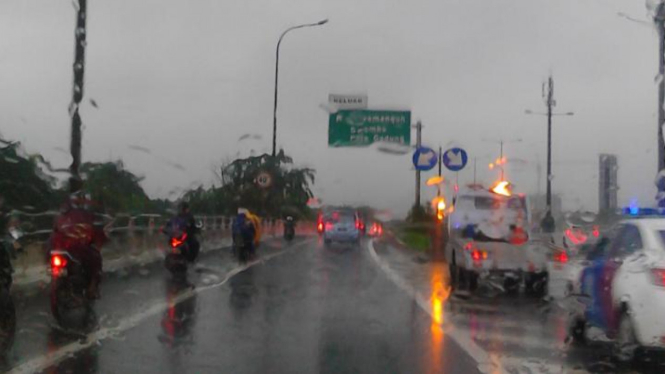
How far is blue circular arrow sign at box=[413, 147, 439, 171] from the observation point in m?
30.0

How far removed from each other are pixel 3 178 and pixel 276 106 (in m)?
Answer: 24.1

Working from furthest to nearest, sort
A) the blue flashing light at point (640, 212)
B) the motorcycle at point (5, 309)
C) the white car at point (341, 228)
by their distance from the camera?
the white car at point (341, 228)
the blue flashing light at point (640, 212)
the motorcycle at point (5, 309)

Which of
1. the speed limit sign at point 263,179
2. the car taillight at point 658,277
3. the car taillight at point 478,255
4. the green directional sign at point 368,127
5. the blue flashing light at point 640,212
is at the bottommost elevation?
the car taillight at point 478,255

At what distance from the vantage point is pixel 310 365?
A: 8.98 meters

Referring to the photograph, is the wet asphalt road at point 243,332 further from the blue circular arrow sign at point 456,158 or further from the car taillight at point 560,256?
the blue circular arrow sign at point 456,158

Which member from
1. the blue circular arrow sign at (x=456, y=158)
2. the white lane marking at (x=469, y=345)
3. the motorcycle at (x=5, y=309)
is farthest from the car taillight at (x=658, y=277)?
the blue circular arrow sign at (x=456, y=158)

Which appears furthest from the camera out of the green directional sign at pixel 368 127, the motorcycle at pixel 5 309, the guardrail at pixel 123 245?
the green directional sign at pixel 368 127

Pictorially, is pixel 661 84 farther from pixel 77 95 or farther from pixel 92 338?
pixel 92 338

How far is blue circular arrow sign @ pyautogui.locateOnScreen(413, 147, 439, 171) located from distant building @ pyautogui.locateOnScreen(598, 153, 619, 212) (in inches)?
246

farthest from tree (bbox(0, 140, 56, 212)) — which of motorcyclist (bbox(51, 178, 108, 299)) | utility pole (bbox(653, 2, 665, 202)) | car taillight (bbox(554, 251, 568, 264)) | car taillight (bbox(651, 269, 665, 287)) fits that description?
utility pole (bbox(653, 2, 665, 202))

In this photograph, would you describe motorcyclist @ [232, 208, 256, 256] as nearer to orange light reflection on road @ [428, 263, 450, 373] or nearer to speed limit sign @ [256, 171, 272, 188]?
orange light reflection on road @ [428, 263, 450, 373]

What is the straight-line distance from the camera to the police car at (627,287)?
858 cm

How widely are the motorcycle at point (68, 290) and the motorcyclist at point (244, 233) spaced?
14.9m

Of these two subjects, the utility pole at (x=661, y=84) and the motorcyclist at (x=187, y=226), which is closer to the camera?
the motorcyclist at (x=187, y=226)
